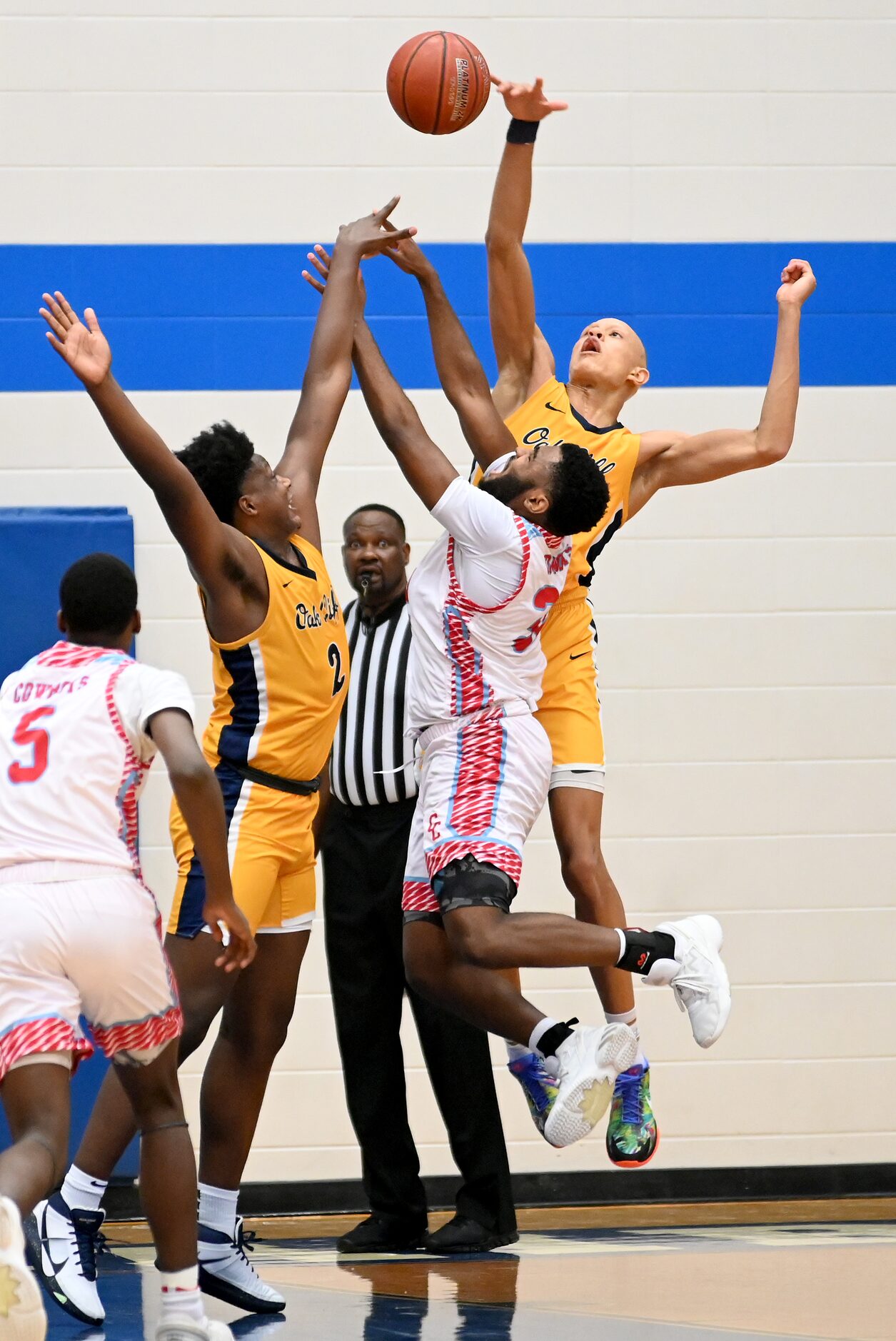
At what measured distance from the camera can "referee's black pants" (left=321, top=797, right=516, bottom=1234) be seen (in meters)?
5.44

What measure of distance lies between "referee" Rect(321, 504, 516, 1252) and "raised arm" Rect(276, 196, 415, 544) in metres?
1.08

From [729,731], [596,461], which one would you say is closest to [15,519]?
[596,461]

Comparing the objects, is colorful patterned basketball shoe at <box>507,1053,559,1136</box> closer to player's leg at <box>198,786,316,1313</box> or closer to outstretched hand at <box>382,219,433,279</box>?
player's leg at <box>198,786,316,1313</box>

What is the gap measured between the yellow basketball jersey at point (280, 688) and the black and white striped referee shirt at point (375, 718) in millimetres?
1098

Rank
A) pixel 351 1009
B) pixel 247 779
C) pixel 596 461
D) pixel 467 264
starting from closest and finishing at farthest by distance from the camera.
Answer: pixel 247 779 → pixel 596 461 → pixel 351 1009 → pixel 467 264

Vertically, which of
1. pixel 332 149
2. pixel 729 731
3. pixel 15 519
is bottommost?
pixel 729 731

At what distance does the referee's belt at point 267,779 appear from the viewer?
4293 millimetres

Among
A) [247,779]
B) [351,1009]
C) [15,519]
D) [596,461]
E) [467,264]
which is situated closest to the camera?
[247,779]

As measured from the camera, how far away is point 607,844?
657 cm

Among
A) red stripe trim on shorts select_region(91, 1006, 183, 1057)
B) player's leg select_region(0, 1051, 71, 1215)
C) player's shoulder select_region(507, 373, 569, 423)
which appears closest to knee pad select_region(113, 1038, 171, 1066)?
red stripe trim on shorts select_region(91, 1006, 183, 1057)

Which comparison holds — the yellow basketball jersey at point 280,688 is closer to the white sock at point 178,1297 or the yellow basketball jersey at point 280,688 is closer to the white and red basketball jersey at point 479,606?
the white and red basketball jersey at point 479,606

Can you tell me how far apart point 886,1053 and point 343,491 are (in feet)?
10.2

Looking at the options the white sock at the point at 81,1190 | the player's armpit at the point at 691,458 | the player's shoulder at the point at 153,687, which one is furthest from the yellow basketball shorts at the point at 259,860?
the player's armpit at the point at 691,458

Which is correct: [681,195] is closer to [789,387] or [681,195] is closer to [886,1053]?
[789,387]
